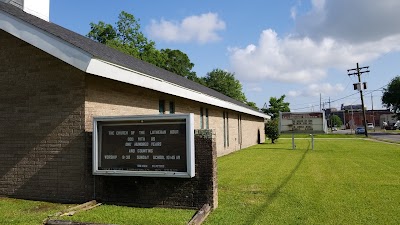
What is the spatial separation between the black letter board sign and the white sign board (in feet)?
68.7

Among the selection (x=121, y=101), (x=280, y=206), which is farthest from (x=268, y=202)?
(x=121, y=101)

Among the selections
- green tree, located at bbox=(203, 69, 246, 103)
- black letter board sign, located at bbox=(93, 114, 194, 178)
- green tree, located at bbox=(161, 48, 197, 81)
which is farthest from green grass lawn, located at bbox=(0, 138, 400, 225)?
green tree, located at bbox=(203, 69, 246, 103)

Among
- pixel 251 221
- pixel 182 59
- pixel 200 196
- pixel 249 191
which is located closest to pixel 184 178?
pixel 200 196

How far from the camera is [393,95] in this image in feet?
224

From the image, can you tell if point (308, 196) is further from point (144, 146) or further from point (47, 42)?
point (47, 42)

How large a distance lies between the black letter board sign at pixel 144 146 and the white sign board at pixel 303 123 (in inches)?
825

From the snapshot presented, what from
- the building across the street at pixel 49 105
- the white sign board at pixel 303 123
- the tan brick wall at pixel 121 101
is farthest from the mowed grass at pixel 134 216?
the white sign board at pixel 303 123

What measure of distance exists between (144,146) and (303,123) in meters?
21.3

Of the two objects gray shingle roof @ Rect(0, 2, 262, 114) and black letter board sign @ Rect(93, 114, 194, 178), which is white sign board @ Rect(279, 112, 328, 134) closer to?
gray shingle roof @ Rect(0, 2, 262, 114)

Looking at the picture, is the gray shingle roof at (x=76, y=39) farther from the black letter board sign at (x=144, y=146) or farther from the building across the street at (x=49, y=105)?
the black letter board sign at (x=144, y=146)

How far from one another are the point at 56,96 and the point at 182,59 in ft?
214

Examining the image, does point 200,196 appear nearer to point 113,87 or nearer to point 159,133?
point 159,133

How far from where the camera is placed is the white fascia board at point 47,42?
23.0 feet

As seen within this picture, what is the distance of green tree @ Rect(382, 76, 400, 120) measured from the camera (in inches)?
2670
